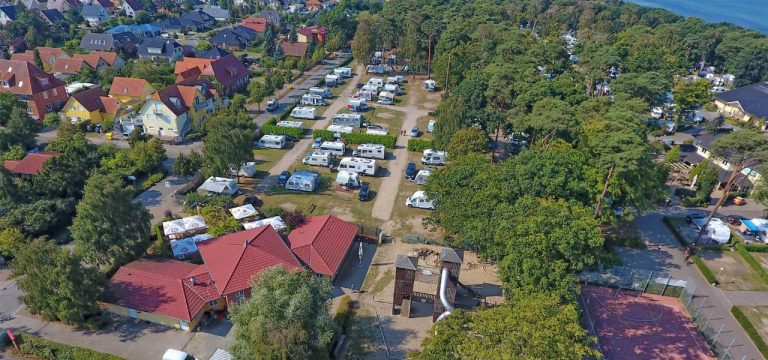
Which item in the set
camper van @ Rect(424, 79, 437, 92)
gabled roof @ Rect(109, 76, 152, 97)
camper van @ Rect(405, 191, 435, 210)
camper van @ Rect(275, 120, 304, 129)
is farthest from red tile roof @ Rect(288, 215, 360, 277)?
camper van @ Rect(424, 79, 437, 92)

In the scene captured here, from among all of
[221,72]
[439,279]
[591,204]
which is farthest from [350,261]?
[221,72]

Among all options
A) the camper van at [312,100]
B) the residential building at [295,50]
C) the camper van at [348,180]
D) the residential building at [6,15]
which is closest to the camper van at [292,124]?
the camper van at [312,100]

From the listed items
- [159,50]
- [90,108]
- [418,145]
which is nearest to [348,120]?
[418,145]

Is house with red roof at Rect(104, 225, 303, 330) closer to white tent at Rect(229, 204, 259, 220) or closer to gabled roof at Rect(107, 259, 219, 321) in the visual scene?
gabled roof at Rect(107, 259, 219, 321)

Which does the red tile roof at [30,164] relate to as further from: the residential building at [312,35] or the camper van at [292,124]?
the residential building at [312,35]

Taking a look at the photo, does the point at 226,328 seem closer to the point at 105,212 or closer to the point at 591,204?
the point at 105,212
